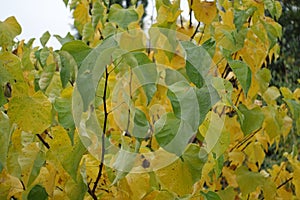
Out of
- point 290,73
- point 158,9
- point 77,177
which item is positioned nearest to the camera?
point 77,177

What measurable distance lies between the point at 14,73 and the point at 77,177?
0.18 m

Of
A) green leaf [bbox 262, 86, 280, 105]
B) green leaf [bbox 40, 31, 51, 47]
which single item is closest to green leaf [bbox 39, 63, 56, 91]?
green leaf [bbox 40, 31, 51, 47]

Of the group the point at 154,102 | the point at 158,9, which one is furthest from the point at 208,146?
the point at 158,9

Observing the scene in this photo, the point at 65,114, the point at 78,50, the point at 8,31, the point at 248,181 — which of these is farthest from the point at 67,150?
the point at 248,181

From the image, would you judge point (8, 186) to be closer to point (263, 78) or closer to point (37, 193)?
point (37, 193)

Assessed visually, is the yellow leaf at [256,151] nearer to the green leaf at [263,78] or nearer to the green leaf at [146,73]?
the green leaf at [263,78]

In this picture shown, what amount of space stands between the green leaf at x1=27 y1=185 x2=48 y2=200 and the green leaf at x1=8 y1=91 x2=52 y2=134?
0.13 metres

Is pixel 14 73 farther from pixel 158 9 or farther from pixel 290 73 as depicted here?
pixel 290 73

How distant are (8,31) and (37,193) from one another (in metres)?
0.28

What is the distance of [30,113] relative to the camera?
0.71 metres

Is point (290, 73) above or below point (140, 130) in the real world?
below

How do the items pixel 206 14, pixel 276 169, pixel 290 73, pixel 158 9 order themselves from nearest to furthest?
pixel 206 14 < pixel 158 9 < pixel 276 169 < pixel 290 73

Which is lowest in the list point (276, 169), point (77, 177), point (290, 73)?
point (290, 73)

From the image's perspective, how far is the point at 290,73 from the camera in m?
4.30
